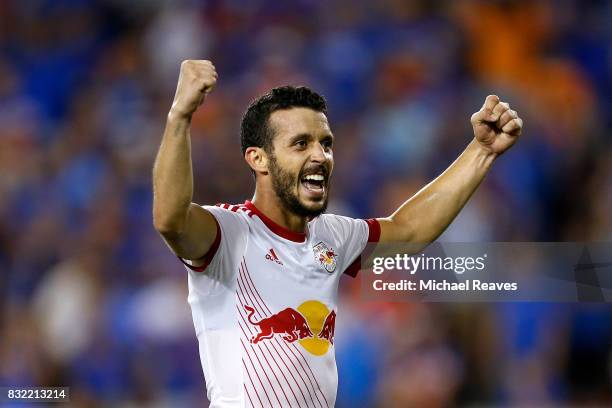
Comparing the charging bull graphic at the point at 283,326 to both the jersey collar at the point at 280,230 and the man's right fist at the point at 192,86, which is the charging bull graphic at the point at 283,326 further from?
the man's right fist at the point at 192,86

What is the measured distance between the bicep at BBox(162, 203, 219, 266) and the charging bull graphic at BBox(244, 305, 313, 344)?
0.27 m

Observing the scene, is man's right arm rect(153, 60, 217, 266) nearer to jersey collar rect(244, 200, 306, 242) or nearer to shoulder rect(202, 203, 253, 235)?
shoulder rect(202, 203, 253, 235)

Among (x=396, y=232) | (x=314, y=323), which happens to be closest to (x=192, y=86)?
(x=314, y=323)

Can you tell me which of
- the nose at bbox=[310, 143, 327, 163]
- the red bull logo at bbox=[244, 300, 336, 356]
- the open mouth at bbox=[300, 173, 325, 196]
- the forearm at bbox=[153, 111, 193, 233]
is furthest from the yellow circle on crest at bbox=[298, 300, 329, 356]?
the forearm at bbox=[153, 111, 193, 233]

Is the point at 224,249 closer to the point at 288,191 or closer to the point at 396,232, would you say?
the point at 288,191

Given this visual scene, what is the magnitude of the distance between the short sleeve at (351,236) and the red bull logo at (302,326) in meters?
0.32

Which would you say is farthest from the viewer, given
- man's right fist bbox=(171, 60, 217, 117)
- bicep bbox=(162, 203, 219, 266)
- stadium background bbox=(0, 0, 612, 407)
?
stadium background bbox=(0, 0, 612, 407)

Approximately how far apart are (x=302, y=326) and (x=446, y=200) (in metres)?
0.89

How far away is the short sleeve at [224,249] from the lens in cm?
316

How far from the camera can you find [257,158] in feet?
11.5

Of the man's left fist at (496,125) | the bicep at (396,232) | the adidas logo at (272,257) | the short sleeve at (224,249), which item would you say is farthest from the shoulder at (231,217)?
the man's left fist at (496,125)

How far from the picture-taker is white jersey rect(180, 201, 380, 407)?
10.5 ft

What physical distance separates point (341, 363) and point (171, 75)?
3.19 m

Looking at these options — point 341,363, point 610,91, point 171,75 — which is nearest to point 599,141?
point 610,91
